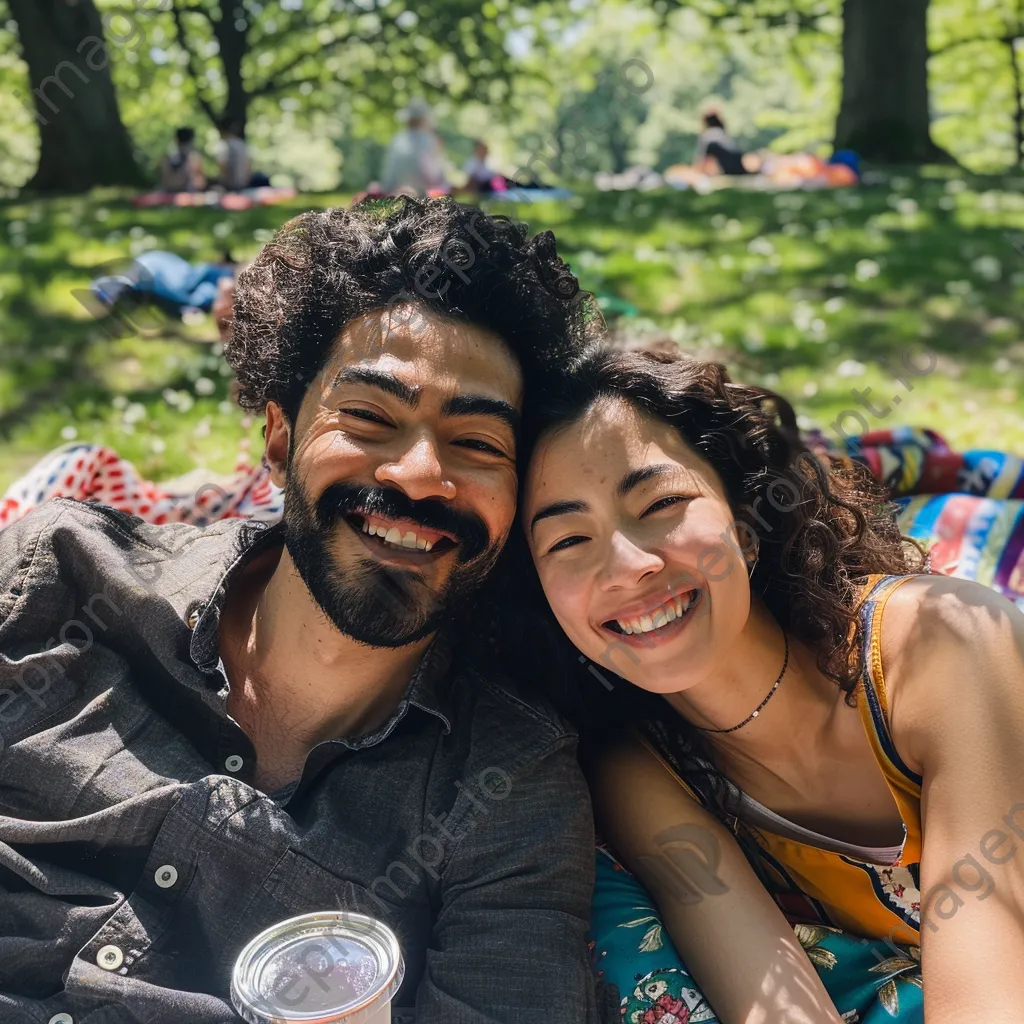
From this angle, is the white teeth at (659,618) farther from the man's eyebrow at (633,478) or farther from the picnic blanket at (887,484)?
the picnic blanket at (887,484)

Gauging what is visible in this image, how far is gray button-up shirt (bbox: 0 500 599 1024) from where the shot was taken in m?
2.76

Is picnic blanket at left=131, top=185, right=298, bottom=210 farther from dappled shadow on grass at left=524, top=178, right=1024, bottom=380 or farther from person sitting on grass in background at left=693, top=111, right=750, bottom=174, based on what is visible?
person sitting on grass in background at left=693, top=111, right=750, bottom=174

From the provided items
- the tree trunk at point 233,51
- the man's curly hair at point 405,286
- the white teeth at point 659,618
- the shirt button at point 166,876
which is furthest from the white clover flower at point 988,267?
the tree trunk at point 233,51

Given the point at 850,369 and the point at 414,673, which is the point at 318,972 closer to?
the point at 414,673

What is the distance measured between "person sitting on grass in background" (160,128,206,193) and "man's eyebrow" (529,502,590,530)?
42.4 ft

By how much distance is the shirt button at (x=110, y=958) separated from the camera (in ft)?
9.04

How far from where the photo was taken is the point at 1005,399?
695 centimetres

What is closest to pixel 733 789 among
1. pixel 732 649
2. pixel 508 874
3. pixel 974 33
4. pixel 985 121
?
pixel 732 649

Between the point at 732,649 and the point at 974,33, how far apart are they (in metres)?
26.3

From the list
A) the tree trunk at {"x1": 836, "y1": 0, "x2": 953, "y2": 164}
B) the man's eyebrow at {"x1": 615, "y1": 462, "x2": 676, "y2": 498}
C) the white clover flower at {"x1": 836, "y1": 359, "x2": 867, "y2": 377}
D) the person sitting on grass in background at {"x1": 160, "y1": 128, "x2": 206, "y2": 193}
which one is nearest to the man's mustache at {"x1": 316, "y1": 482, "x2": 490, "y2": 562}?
the man's eyebrow at {"x1": 615, "y1": 462, "x2": 676, "y2": 498}

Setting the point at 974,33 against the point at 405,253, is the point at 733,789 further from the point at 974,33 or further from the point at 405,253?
the point at 974,33

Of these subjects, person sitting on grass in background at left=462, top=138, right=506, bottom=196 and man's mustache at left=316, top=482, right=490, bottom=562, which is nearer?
man's mustache at left=316, top=482, right=490, bottom=562

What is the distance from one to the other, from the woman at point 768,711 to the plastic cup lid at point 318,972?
96cm

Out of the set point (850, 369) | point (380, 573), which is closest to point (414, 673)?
point (380, 573)
